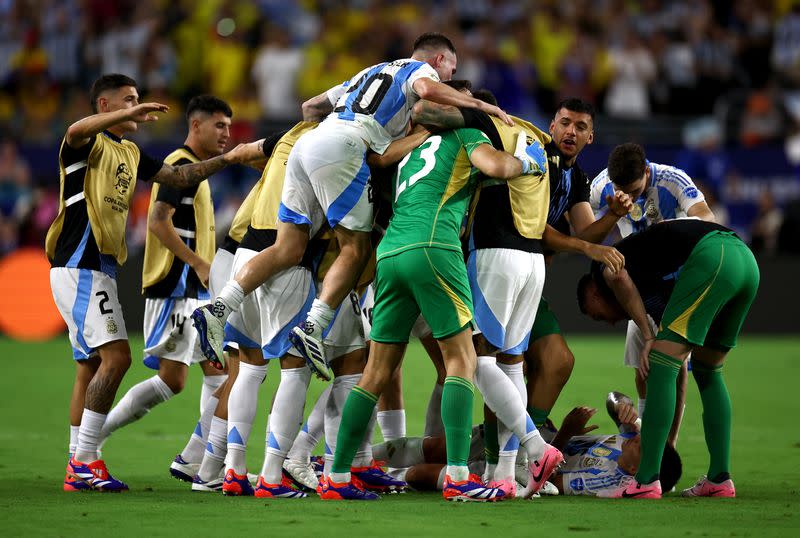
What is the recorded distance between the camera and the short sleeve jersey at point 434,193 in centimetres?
649

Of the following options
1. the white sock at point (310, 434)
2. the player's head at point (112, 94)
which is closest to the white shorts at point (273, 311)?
the white sock at point (310, 434)

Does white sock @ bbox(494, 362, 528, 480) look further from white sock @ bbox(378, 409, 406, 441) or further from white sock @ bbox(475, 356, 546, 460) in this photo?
white sock @ bbox(378, 409, 406, 441)

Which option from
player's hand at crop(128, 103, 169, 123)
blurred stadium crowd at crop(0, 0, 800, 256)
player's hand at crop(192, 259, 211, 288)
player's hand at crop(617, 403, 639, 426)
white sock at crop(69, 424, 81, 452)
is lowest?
white sock at crop(69, 424, 81, 452)

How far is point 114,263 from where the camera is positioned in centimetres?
754

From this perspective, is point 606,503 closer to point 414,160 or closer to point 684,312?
point 684,312

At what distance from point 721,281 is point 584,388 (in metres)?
5.70

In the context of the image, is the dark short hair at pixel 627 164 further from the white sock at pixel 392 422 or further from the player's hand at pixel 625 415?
the white sock at pixel 392 422

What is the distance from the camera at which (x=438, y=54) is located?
24.2 ft

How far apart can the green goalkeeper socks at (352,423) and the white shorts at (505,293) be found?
821mm

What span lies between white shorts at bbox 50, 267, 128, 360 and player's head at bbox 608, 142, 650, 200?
325cm

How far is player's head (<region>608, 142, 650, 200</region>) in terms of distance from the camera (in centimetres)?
756

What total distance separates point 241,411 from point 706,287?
109 inches

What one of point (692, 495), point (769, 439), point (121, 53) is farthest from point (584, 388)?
point (121, 53)

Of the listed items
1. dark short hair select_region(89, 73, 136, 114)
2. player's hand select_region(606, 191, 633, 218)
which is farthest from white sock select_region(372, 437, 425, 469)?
dark short hair select_region(89, 73, 136, 114)
